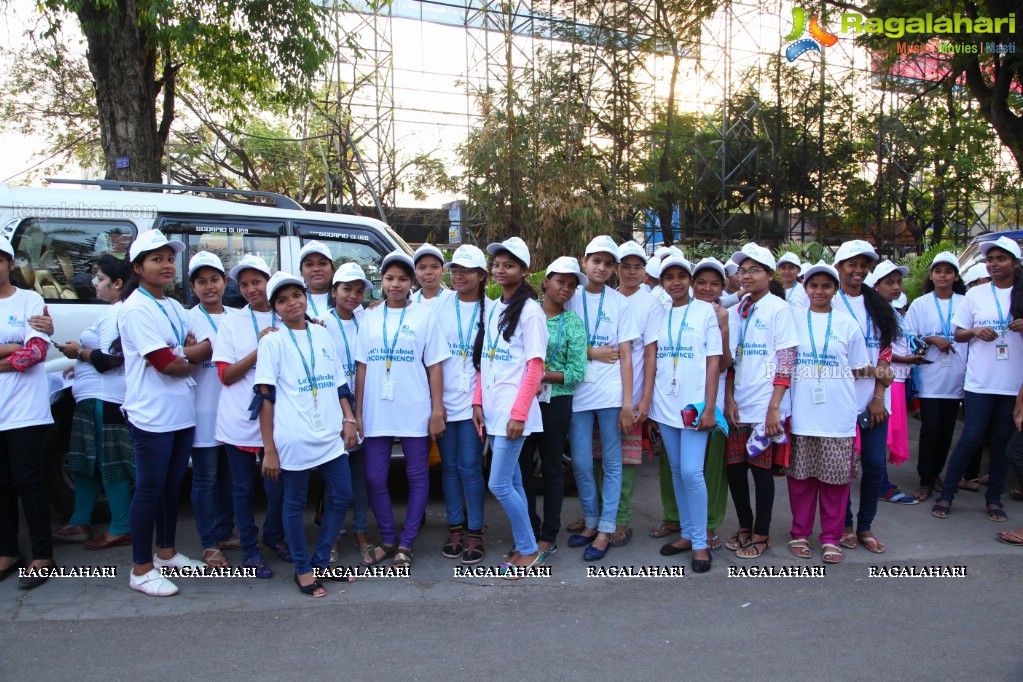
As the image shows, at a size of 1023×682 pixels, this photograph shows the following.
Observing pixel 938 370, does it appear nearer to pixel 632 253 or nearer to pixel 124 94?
pixel 632 253

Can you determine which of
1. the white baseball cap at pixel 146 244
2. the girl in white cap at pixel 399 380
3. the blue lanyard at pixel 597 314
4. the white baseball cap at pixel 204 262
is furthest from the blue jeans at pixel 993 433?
the white baseball cap at pixel 146 244

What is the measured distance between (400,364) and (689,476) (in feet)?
5.91

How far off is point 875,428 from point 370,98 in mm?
17391

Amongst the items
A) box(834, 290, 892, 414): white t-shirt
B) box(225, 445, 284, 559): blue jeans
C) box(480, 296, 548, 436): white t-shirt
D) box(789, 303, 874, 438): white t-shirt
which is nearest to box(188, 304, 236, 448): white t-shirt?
box(225, 445, 284, 559): blue jeans

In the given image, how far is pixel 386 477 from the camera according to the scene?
4578 mm

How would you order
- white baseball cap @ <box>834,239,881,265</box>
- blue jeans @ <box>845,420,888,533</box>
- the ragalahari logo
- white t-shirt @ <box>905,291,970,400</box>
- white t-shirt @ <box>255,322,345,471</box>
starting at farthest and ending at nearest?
1. the ragalahari logo
2. white t-shirt @ <box>905,291,970,400</box>
3. blue jeans @ <box>845,420,888,533</box>
4. white baseball cap @ <box>834,239,881,265</box>
5. white t-shirt @ <box>255,322,345,471</box>

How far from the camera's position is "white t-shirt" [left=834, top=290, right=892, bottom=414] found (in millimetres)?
4777

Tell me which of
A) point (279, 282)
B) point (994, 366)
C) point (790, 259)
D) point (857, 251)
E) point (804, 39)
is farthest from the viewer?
point (804, 39)

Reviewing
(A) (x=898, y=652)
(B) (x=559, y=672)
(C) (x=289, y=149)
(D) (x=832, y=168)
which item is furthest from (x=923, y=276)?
(C) (x=289, y=149)

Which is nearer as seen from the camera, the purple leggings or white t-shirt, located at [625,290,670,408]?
the purple leggings

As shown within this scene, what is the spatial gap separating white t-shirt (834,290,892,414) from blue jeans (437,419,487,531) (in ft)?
7.84

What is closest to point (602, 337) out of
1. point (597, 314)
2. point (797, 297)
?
point (597, 314)

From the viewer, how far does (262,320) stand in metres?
4.35

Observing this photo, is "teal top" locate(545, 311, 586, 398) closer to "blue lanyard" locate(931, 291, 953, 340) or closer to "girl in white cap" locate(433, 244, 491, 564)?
"girl in white cap" locate(433, 244, 491, 564)
